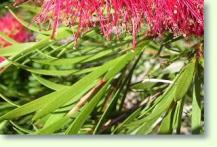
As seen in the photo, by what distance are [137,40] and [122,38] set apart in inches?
1.4

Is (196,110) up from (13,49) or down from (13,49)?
down

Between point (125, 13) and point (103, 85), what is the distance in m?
0.21

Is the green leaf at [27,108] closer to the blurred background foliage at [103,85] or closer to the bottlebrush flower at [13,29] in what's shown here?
the blurred background foliage at [103,85]

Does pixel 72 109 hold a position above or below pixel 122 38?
below

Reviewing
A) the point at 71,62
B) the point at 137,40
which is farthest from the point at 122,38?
the point at 71,62

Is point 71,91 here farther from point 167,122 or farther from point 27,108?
point 167,122

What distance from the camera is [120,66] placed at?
1.05 m

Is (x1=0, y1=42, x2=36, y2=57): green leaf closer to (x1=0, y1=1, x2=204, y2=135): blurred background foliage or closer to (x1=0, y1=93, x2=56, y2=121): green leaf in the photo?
(x1=0, y1=1, x2=204, y2=135): blurred background foliage

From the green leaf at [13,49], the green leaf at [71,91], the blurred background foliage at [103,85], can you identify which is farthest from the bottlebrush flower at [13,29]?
the green leaf at [71,91]

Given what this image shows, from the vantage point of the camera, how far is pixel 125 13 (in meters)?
0.91

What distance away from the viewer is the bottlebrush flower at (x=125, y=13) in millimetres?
892

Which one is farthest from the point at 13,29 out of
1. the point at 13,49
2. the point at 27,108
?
the point at 27,108
